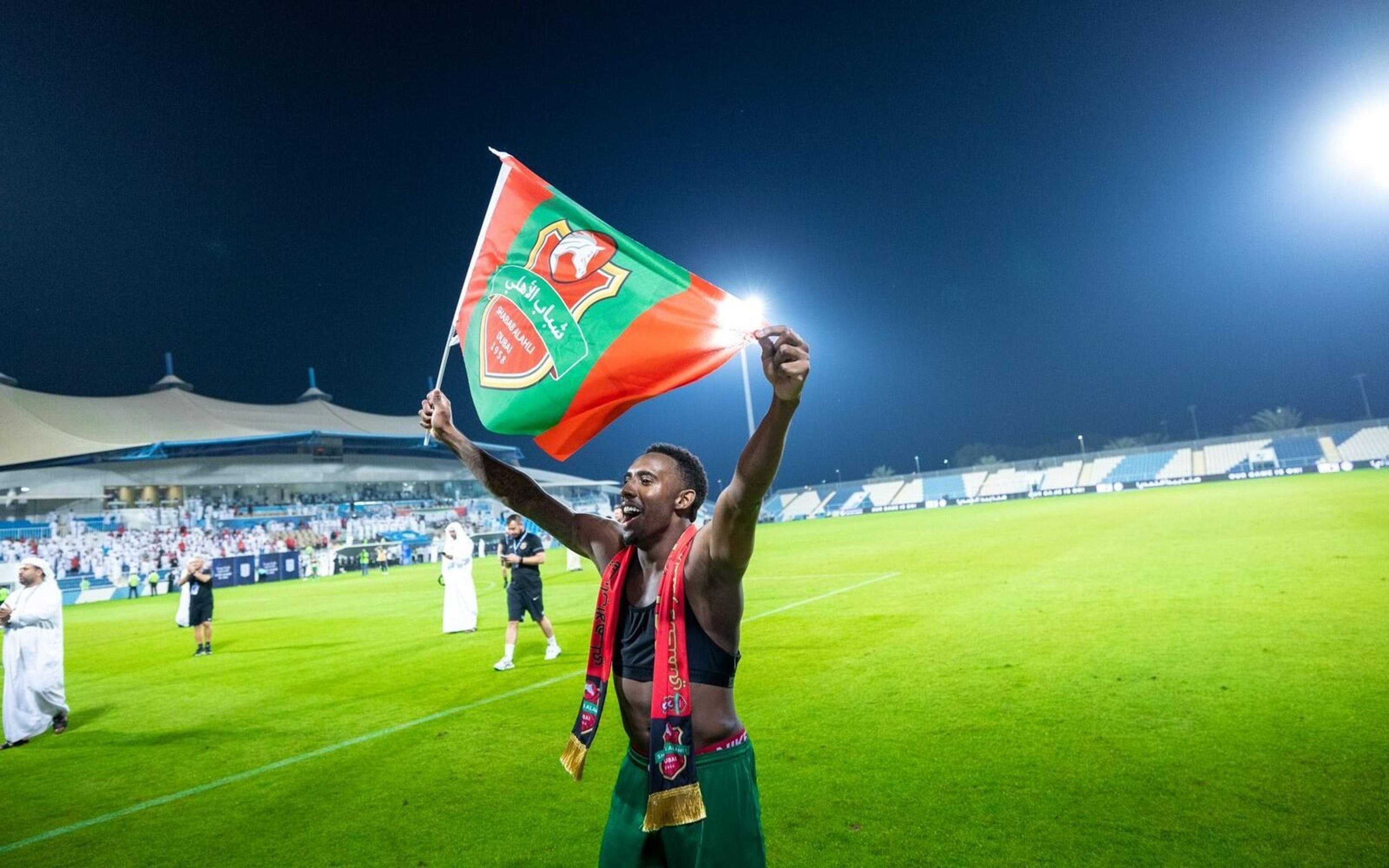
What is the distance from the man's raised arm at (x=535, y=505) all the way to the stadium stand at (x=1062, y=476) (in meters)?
75.7

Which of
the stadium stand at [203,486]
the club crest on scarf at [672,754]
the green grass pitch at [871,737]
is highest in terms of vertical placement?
the stadium stand at [203,486]

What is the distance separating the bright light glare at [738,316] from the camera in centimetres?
326

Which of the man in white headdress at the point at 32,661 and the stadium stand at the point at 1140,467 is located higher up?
the stadium stand at the point at 1140,467

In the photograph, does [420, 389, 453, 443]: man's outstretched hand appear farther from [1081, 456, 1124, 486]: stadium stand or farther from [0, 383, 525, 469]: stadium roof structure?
[1081, 456, 1124, 486]: stadium stand

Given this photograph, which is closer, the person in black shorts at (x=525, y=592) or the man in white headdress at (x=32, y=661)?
the man in white headdress at (x=32, y=661)

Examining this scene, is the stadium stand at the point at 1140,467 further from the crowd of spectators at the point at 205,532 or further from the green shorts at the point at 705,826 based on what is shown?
the green shorts at the point at 705,826

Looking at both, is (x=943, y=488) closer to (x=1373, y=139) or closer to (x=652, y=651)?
(x=1373, y=139)

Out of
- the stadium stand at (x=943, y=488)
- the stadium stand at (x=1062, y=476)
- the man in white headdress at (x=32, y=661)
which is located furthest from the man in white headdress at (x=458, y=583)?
the stadium stand at (x=1062, y=476)

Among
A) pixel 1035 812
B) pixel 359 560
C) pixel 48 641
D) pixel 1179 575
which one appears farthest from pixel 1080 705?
pixel 359 560

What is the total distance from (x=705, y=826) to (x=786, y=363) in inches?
61.5

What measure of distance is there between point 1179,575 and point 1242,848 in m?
11.4

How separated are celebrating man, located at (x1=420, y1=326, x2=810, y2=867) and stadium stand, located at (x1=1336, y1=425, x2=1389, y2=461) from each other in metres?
77.7

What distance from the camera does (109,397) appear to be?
7194 centimetres

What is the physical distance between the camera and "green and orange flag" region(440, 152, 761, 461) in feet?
11.9
